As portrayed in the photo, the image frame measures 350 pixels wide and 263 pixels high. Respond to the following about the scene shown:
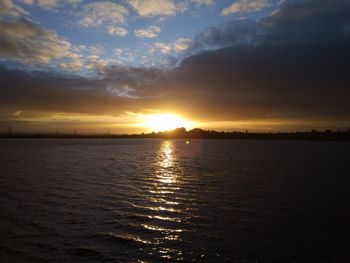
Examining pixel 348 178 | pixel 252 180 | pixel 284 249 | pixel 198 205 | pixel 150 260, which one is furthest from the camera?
pixel 348 178

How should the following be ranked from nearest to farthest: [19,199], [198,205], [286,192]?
[198,205], [19,199], [286,192]

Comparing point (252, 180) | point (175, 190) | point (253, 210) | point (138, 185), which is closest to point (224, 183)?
point (252, 180)

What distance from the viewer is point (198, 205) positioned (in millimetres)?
26250

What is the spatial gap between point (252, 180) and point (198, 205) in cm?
1846

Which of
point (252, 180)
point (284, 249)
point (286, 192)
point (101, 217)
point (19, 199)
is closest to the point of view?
point (284, 249)

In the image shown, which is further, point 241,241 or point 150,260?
point 241,241

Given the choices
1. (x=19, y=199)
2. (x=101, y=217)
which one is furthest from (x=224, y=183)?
(x=19, y=199)

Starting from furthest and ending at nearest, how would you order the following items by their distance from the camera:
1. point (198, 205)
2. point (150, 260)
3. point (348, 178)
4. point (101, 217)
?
point (348, 178) < point (198, 205) < point (101, 217) < point (150, 260)

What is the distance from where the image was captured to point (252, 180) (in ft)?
138

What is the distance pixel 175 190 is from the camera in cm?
3422

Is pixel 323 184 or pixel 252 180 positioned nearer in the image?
pixel 323 184

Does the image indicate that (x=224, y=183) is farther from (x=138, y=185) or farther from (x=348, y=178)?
(x=348, y=178)

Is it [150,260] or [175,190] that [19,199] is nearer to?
[175,190]

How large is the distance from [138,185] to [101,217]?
50.6 feet
